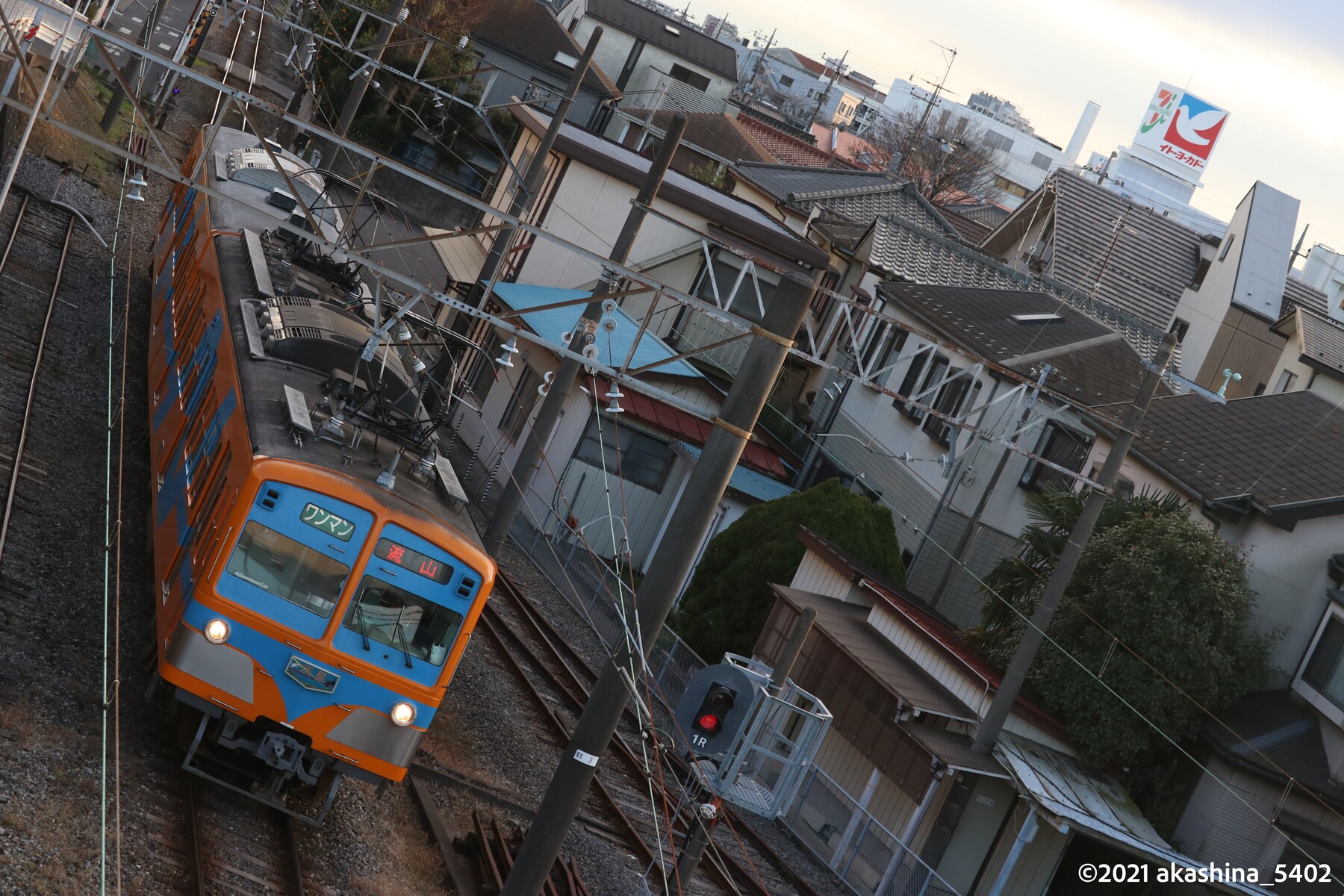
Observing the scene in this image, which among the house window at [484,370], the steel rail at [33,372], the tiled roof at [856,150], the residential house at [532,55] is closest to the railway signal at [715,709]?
the steel rail at [33,372]

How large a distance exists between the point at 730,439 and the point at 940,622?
380 inches

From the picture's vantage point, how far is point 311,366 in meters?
11.0

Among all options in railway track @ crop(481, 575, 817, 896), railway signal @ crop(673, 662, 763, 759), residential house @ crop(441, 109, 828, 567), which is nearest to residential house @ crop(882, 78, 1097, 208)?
residential house @ crop(441, 109, 828, 567)

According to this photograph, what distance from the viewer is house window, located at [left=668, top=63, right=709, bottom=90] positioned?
5159cm

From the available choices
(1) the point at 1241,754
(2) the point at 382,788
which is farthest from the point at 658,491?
(2) the point at 382,788

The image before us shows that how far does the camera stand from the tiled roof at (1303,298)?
3038cm

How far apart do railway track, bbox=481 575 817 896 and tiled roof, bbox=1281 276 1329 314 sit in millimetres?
20352

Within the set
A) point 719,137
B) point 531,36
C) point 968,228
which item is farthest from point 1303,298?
point 531,36

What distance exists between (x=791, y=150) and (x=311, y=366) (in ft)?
144

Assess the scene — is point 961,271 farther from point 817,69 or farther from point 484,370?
point 817,69

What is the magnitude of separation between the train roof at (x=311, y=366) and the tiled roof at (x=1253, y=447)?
10871mm

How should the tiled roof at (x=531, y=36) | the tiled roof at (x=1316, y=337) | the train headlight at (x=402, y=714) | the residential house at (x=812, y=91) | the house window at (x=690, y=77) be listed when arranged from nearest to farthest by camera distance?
1. the train headlight at (x=402, y=714)
2. the tiled roof at (x=1316, y=337)
3. the tiled roof at (x=531, y=36)
4. the house window at (x=690, y=77)
5. the residential house at (x=812, y=91)

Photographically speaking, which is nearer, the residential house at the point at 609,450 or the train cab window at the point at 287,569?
the train cab window at the point at 287,569

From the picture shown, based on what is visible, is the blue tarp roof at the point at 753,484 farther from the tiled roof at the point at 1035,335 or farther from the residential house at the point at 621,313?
the tiled roof at the point at 1035,335
